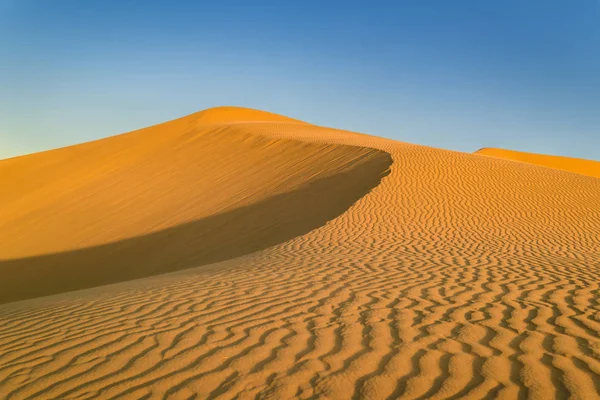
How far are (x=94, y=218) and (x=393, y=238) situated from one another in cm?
1274

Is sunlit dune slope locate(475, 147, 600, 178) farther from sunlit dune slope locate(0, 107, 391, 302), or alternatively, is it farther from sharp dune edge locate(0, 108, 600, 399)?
sharp dune edge locate(0, 108, 600, 399)

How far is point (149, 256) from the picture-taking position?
1305 centimetres

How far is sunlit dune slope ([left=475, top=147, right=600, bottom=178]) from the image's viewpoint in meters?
61.6

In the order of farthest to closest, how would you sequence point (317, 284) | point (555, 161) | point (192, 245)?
point (555, 161) < point (192, 245) < point (317, 284)

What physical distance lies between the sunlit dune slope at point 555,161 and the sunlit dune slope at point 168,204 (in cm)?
4637

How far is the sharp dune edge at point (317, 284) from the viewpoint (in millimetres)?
3561

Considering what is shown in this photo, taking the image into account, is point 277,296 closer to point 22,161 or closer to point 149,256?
point 149,256

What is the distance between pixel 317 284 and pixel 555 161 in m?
68.1

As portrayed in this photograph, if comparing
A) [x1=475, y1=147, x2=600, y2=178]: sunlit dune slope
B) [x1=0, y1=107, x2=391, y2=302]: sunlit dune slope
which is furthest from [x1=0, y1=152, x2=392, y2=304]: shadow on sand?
[x1=475, y1=147, x2=600, y2=178]: sunlit dune slope

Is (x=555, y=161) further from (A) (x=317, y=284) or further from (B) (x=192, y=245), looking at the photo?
(A) (x=317, y=284)

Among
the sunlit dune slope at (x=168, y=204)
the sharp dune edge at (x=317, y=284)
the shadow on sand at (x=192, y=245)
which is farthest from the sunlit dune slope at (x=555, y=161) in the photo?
the shadow on sand at (x=192, y=245)

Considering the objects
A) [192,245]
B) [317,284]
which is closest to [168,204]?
[192,245]

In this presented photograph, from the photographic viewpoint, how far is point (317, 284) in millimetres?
6445

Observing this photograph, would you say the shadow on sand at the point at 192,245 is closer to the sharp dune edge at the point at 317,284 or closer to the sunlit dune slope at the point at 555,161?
the sharp dune edge at the point at 317,284
